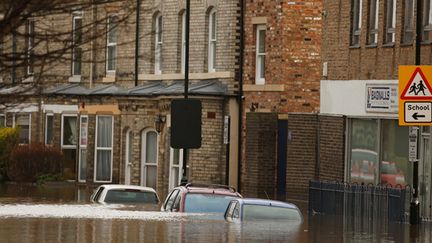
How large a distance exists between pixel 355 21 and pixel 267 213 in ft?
46.1

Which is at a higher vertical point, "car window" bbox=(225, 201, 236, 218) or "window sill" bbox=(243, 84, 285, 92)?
"window sill" bbox=(243, 84, 285, 92)

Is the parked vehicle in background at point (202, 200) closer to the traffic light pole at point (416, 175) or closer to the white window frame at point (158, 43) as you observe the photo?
the traffic light pole at point (416, 175)

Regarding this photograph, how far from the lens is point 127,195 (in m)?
38.1

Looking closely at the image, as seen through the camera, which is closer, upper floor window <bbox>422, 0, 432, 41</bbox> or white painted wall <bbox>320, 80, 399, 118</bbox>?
upper floor window <bbox>422, 0, 432, 41</bbox>

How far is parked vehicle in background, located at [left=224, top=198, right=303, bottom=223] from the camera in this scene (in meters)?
29.9

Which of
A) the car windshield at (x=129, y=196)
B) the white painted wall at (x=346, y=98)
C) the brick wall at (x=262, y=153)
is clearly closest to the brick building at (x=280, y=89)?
the brick wall at (x=262, y=153)

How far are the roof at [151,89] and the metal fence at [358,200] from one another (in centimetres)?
1095

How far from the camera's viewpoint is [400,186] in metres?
39.2

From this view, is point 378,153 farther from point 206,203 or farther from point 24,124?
point 24,124

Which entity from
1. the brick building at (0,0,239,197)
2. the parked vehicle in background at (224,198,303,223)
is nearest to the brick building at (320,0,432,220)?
the brick building at (0,0,239,197)

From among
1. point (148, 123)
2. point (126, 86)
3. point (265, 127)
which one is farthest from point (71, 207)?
point (126, 86)

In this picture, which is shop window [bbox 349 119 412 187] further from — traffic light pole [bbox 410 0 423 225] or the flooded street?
traffic light pole [bbox 410 0 423 225]

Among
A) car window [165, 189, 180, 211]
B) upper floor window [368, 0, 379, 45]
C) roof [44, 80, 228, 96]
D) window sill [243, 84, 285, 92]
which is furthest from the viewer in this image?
roof [44, 80, 228, 96]

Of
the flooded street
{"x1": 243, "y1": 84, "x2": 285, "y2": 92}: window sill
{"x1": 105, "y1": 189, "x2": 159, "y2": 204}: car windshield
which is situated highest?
{"x1": 243, "y1": 84, "x2": 285, "y2": 92}: window sill
